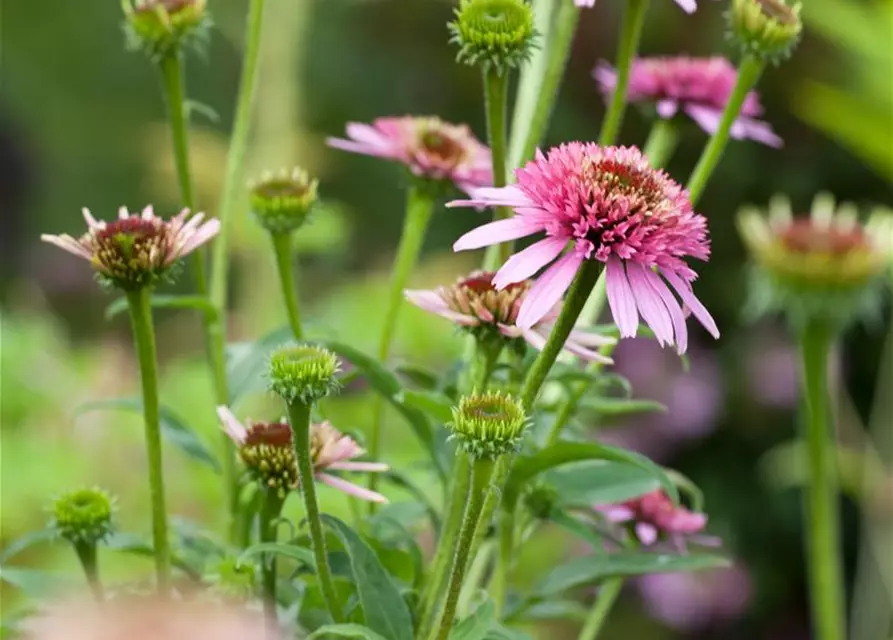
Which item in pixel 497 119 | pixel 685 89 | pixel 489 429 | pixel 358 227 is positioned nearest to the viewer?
pixel 489 429

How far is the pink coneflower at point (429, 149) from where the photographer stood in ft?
1.74

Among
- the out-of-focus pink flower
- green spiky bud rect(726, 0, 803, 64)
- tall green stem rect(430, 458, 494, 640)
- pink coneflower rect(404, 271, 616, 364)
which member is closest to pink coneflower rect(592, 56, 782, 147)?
green spiky bud rect(726, 0, 803, 64)

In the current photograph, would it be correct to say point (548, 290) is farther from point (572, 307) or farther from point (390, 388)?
point (390, 388)

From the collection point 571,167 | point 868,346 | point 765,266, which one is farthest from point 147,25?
point 868,346

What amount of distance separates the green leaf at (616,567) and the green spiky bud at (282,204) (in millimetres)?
182

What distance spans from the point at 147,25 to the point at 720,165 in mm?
1484

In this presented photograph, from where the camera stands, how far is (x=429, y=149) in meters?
0.54

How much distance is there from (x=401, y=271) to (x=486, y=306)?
11 cm

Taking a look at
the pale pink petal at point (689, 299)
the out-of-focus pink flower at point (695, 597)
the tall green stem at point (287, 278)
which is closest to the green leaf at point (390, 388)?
the tall green stem at point (287, 278)

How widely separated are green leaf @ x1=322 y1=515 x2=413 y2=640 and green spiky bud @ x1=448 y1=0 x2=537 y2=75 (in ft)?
0.57

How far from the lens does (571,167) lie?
14.6 inches

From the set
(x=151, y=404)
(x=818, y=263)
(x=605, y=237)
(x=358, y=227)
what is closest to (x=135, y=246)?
(x=151, y=404)

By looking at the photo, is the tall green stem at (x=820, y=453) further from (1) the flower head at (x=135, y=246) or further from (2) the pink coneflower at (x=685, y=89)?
(1) the flower head at (x=135, y=246)

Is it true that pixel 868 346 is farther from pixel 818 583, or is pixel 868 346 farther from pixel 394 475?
pixel 394 475
